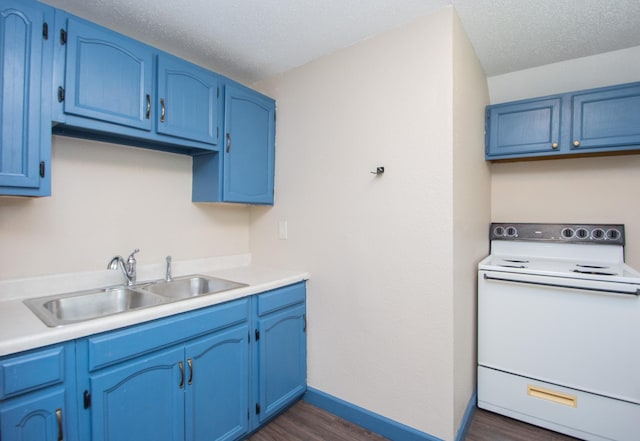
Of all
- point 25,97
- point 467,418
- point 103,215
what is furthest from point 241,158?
point 467,418

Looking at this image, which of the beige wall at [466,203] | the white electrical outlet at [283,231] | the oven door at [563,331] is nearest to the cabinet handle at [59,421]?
the white electrical outlet at [283,231]

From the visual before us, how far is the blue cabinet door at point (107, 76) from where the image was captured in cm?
142

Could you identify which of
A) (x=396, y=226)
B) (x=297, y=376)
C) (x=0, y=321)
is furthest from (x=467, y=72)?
(x=0, y=321)

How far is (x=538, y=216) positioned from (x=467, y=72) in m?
1.30

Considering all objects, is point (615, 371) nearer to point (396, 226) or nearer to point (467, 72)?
point (396, 226)

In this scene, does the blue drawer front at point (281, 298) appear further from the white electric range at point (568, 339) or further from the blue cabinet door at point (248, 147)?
the white electric range at point (568, 339)

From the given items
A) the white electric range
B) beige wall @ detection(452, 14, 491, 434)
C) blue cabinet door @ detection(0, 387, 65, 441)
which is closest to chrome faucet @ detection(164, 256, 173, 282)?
blue cabinet door @ detection(0, 387, 65, 441)

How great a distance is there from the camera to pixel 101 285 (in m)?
1.79

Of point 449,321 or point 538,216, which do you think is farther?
point 538,216

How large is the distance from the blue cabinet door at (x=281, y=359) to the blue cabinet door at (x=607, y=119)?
219 centimetres

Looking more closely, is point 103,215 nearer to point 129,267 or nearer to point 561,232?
point 129,267

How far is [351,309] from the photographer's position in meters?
2.03

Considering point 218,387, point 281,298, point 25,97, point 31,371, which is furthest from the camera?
point 281,298

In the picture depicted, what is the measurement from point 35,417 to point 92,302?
69 centimetres
